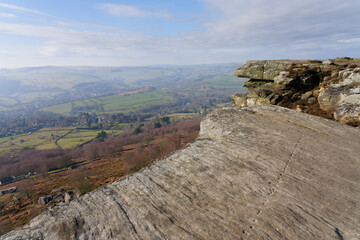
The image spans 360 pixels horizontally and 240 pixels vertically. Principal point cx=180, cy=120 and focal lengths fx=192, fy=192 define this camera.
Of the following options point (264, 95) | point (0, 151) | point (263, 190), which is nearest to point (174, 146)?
point (264, 95)

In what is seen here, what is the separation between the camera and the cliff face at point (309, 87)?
55.9ft

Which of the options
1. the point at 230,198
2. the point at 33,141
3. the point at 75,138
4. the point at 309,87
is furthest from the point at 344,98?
the point at 33,141

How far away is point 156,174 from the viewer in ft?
30.9

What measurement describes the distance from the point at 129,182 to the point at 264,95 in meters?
19.5

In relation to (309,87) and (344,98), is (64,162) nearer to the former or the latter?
(309,87)

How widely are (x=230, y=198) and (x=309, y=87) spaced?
2048cm

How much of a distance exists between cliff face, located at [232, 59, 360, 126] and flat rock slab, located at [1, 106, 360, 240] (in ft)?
21.3

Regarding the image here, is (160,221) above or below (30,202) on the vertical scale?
above

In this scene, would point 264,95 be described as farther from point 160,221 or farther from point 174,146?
point 174,146

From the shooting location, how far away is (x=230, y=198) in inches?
306

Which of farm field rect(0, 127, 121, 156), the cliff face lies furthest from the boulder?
farm field rect(0, 127, 121, 156)

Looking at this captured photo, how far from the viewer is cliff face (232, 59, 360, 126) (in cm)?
1704

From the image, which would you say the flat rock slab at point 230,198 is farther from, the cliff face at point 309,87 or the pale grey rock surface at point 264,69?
the pale grey rock surface at point 264,69

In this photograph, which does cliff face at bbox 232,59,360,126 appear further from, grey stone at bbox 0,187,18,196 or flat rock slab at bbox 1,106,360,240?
grey stone at bbox 0,187,18,196
